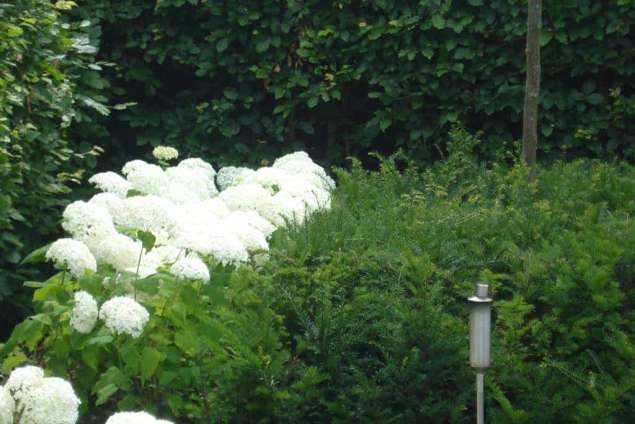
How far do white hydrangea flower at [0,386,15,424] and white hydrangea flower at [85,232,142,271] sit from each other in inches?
45.8

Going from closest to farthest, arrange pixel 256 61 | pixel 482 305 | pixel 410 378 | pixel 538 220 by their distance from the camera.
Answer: pixel 482 305
pixel 410 378
pixel 538 220
pixel 256 61

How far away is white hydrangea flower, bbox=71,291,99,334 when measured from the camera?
3.31 metres

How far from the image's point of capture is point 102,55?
7.69m

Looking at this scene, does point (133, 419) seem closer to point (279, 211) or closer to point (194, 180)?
point (279, 211)

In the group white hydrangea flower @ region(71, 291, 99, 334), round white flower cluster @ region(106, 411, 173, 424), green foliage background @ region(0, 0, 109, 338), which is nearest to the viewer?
round white flower cluster @ region(106, 411, 173, 424)

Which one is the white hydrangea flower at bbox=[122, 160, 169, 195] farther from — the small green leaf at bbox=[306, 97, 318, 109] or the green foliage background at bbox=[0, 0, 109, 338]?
the small green leaf at bbox=[306, 97, 318, 109]

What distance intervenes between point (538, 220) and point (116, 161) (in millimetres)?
4290

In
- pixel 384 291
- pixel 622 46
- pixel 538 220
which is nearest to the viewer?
pixel 384 291

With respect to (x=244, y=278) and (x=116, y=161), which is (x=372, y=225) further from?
(x=116, y=161)

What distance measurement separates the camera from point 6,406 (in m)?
2.64

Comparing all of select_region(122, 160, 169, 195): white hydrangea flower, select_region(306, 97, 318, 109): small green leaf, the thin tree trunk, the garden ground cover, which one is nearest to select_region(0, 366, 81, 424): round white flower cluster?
the garden ground cover

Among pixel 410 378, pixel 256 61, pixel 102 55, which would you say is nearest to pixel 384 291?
pixel 410 378

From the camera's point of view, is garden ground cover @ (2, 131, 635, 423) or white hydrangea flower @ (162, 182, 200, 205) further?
white hydrangea flower @ (162, 182, 200, 205)

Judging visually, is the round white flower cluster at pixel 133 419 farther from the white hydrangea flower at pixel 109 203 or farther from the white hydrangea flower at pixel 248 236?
the white hydrangea flower at pixel 109 203
